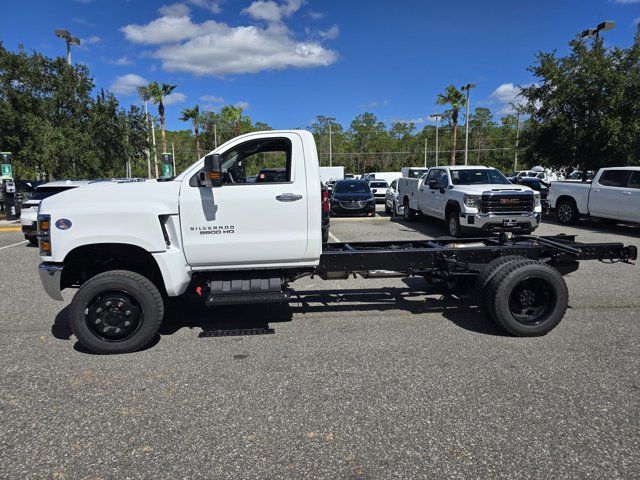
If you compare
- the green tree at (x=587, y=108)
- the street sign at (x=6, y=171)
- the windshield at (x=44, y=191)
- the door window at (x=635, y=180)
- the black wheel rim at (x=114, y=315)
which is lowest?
the black wheel rim at (x=114, y=315)

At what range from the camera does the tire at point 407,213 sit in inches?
645

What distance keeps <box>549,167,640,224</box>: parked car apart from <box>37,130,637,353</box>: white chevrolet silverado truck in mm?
9129

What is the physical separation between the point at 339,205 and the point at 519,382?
1427cm

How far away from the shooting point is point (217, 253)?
4973 millimetres

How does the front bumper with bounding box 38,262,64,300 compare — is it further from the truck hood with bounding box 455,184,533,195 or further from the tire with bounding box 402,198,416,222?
the tire with bounding box 402,198,416,222

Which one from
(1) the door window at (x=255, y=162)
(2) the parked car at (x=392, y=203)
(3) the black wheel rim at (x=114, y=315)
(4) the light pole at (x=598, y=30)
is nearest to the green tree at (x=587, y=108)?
(4) the light pole at (x=598, y=30)

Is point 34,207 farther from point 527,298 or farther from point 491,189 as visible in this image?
point 527,298

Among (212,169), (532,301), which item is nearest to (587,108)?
(532,301)

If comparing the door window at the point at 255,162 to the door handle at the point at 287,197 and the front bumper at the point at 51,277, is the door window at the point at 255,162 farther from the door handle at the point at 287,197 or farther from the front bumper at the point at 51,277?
the front bumper at the point at 51,277

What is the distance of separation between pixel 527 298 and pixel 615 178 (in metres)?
10.6

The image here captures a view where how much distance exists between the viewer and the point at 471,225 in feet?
37.2

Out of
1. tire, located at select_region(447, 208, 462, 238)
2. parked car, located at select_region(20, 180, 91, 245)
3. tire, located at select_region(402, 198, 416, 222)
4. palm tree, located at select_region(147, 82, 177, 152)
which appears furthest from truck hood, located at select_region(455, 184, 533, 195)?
palm tree, located at select_region(147, 82, 177, 152)

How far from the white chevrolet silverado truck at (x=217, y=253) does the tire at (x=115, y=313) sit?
0.4 inches

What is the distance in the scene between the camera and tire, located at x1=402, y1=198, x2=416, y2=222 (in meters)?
16.4
